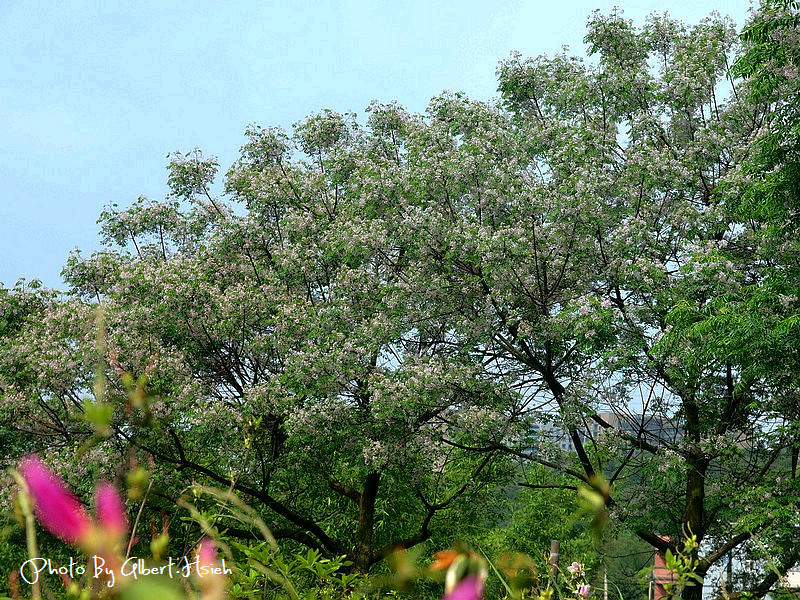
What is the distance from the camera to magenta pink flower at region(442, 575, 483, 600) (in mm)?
1131

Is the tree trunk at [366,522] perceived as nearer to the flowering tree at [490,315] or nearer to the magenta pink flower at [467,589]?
the flowering tree at [490,315]

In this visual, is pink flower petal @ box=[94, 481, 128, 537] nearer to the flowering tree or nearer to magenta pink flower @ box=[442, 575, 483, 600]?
magenta pink flower @ box=[442, 575, 483, 600]

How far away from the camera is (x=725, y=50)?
61.1 feet

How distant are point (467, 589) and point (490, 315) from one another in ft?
51.5

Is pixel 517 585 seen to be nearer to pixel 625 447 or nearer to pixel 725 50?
pixel 625 447

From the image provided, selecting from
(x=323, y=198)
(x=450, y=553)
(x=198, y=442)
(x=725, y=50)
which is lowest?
(x=450, y=553)

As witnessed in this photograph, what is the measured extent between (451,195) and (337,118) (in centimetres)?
596

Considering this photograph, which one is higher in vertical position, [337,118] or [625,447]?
[337,118]

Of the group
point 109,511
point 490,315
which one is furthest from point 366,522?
point 109,511

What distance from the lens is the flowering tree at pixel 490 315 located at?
15.8 meters

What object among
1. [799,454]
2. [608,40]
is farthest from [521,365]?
[608,40]

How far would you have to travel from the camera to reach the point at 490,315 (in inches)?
660

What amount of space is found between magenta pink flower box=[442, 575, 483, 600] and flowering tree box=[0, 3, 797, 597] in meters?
13.1

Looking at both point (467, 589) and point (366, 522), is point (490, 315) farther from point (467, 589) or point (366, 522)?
point (467, 589)
